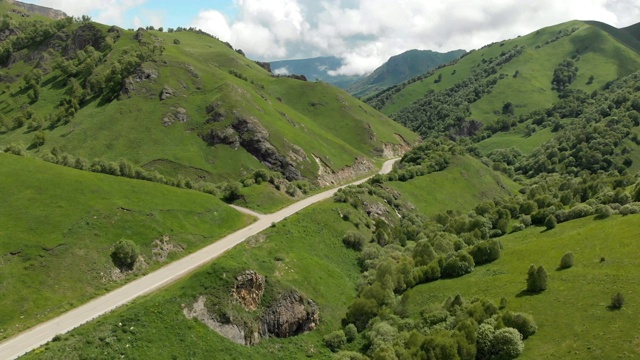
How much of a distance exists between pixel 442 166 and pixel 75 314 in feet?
415

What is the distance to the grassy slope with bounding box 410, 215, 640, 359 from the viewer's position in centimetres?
4831

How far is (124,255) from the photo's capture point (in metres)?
64.4

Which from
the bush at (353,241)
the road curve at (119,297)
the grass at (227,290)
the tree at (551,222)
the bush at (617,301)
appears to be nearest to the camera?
the road curve at (119,297)

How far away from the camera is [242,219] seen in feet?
297

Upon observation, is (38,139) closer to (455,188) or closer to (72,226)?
(72,226)

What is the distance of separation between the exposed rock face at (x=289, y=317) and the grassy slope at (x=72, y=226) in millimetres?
20290

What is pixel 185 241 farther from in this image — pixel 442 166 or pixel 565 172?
pixel 565 172

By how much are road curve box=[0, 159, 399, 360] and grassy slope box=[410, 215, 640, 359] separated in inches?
1334

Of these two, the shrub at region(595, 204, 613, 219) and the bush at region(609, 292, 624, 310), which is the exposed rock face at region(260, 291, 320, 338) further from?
the shrub at region(595, 204, 613, 219)

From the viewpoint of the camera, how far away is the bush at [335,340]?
61.9m

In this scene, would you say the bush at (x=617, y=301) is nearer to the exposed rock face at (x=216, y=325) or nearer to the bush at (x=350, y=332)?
the bush at (x=350, y=332)

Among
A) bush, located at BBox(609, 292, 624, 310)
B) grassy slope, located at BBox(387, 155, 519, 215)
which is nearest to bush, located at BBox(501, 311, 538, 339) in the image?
bush, located at BBox(609, 292, 624, 310)

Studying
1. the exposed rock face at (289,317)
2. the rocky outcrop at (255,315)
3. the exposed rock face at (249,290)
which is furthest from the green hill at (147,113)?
the exposed rock face at (289,317)

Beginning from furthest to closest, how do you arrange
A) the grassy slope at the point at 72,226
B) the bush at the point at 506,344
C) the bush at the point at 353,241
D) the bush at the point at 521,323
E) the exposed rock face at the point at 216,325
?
the bush at the point at 353,241
the exposed rock face at the point at 216,325
the grassy slope at the point at 72,226
the bush at the point at 521,323
the bush at the point at 506,344
